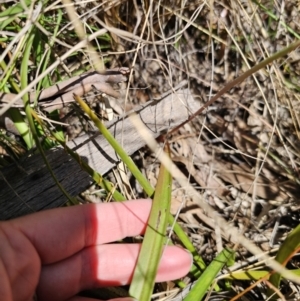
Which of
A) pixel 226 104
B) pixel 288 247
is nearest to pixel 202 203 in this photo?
pixel 288 247

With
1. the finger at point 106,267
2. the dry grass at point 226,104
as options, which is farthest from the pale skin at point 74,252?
the dry grass at point 226,104

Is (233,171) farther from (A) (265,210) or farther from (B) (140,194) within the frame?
(B) (140,194)

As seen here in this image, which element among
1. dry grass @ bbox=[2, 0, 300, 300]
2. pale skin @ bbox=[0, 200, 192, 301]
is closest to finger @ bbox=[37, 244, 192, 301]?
pale skin @ bbox=[0, 200, 192, 301]

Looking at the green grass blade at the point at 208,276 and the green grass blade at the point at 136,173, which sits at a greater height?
the green grass blade at the point at 136,173

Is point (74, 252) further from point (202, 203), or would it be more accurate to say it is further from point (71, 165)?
point (202, 203)

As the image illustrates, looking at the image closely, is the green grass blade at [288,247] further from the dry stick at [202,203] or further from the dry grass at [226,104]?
the dry grass at [226,104]

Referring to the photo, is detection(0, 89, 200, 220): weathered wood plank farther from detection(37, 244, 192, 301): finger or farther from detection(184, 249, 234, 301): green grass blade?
detection(184, 249, 234, 301): green grass blade
